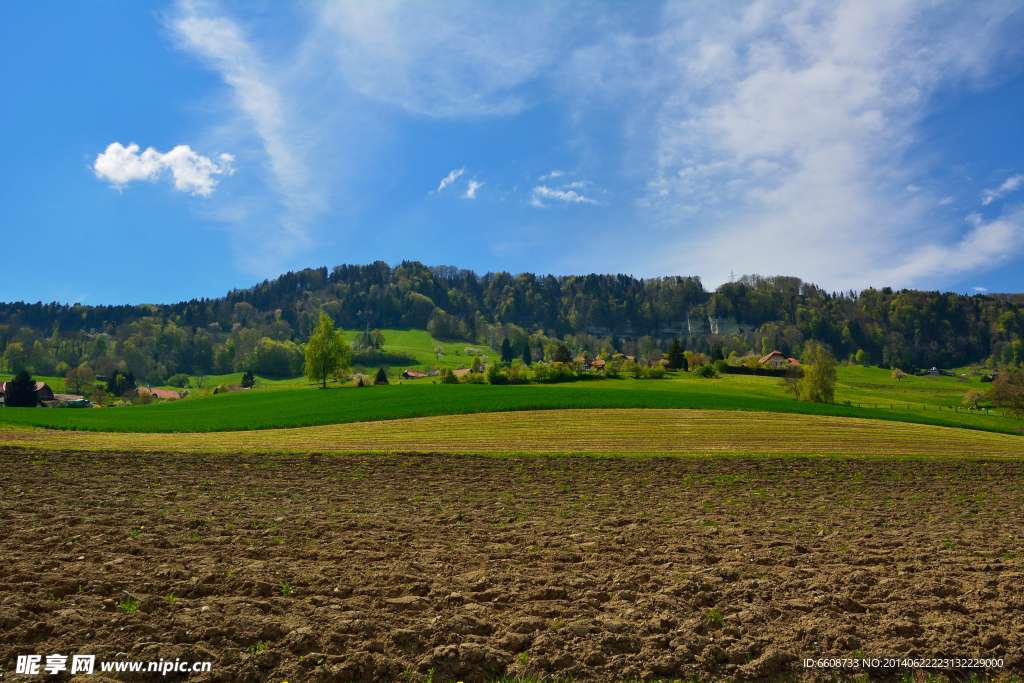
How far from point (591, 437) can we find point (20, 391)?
78.7m

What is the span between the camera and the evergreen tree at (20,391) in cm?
6606

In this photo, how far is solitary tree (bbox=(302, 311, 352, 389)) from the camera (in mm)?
77875

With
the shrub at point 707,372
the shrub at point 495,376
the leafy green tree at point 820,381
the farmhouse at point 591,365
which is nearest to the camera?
the leafy green tree at point 820,381

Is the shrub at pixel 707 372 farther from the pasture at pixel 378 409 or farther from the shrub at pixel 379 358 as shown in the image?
the shrub at pixel 379 358

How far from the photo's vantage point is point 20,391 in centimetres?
6675

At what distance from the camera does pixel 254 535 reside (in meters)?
9.86

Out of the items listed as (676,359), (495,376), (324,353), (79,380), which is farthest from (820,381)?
(79,380)

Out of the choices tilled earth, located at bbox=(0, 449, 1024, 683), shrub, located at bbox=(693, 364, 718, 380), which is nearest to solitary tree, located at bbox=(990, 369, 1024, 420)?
shrub, located at bbox=(693, 364, 718, 380)

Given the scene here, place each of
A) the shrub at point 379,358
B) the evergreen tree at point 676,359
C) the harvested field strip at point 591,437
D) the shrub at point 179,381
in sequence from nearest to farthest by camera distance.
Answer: the harvested field strip at point 591,437
the evergreen tree at point 676,359
the shrub at point 179,381
the shrub at point 379,358

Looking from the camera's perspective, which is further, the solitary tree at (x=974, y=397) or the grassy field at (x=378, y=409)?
the solitary tree at (x=974, y=397)

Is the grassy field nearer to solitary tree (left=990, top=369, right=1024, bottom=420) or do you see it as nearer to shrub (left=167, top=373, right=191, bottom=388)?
solitary tree (left=990, top=369, right=1024, bottom=420)

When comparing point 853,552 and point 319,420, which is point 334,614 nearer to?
point 853,552

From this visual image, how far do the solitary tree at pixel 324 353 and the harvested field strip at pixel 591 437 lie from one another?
44.1 meters

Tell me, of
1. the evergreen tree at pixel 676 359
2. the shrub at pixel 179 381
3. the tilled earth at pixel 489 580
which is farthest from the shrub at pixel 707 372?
the shrub at pixel 179 381
